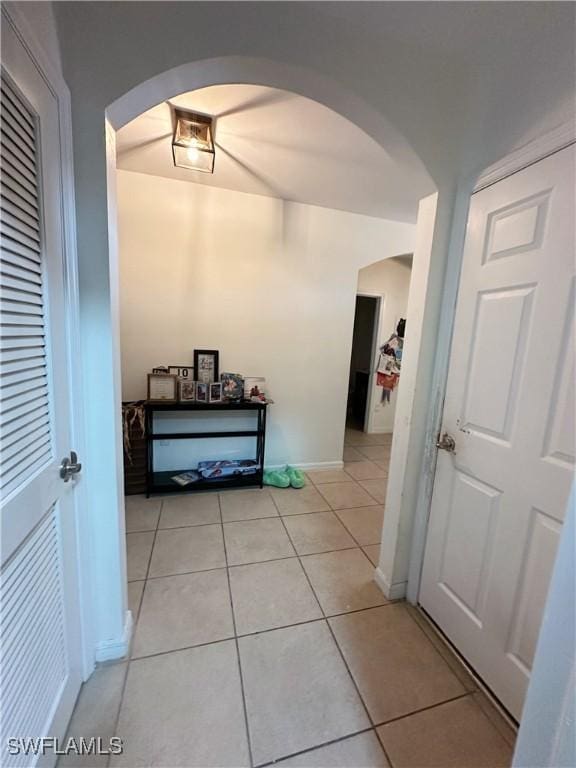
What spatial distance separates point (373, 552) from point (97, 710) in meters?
1.57

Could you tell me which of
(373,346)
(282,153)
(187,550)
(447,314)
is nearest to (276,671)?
(187,550)

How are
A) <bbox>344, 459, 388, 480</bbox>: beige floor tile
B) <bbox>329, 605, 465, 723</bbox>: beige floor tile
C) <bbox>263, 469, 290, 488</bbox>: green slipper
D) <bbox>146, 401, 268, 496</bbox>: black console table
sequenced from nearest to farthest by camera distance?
<bbox>329, 605, 465, 723</bbox>: beige floor tile
<bbox>146, 401, 268, 496</bbox>: black console table
<bbox>263, 469, 290, 488</bbox>: green slipper
<bbox>344, 459, 388, 480</bbox>: beige floor tile

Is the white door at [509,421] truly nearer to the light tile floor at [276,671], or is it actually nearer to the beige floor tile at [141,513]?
the light tile floor at [276,671]

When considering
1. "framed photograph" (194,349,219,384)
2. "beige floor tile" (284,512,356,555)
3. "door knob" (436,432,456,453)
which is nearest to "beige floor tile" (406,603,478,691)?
"beige floor tile" (284,512,356,555)

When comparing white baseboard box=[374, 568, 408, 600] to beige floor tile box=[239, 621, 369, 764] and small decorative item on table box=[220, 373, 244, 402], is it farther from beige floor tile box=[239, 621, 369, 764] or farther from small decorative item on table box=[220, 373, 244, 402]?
small decorative item on table box=[220, 373, 244, 402]

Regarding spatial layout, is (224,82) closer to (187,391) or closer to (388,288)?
(187,391)

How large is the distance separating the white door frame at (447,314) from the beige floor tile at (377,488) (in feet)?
3.63

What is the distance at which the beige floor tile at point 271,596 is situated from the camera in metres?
1.50

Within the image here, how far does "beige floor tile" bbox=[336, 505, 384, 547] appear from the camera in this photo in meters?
2.19

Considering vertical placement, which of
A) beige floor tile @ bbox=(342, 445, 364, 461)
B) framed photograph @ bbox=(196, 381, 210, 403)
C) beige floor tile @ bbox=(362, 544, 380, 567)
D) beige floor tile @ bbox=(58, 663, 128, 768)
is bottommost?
beige floor tile @ bbox=(58, 663, 128, 768)

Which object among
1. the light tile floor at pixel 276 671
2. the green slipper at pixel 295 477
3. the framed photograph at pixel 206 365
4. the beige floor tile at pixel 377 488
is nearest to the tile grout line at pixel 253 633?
the light tile floor at pixel 276 671

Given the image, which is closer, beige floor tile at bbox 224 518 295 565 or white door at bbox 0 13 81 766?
white door at bbox 0 13 81 766

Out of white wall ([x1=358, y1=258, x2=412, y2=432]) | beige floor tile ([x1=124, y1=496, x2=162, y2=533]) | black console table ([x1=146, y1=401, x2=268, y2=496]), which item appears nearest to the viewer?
beige floor tile ([x1=124, y1=496, x2=162, y2=533])

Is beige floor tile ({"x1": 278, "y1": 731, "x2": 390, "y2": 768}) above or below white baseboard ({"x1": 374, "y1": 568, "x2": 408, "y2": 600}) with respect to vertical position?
below
